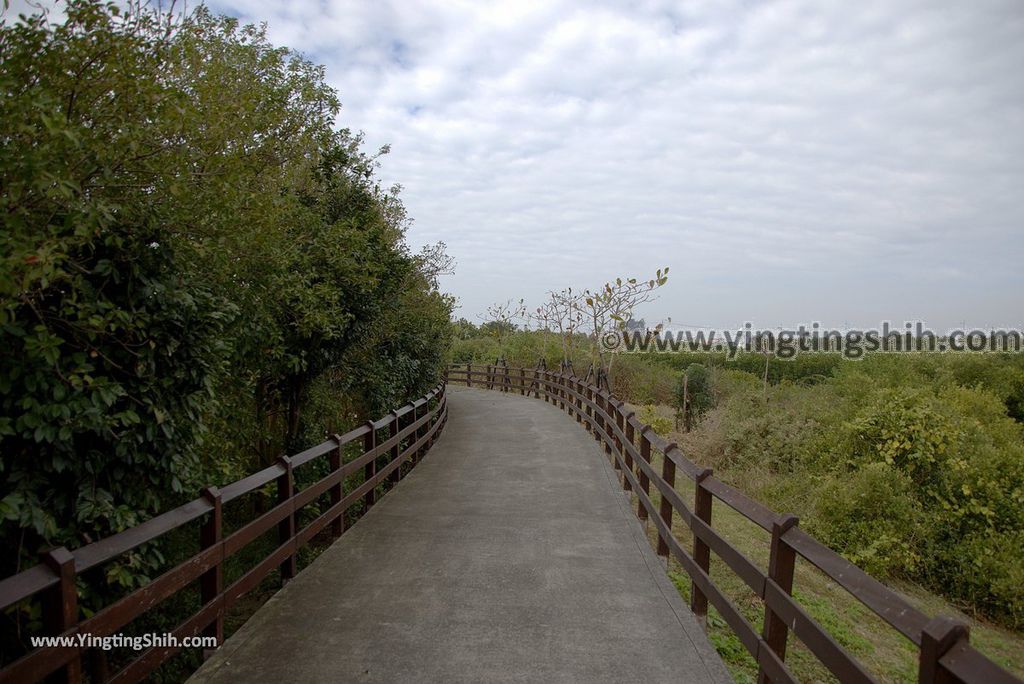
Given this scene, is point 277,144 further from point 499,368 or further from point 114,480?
point 499,368

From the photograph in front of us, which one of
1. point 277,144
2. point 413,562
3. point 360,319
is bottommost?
point 413,562

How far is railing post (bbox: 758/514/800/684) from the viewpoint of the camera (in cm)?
350

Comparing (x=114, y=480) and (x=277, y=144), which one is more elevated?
(x=277, y=144)

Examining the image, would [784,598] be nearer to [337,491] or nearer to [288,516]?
[288,516]

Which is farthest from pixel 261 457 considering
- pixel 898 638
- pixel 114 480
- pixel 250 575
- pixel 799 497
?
pixel 799 497

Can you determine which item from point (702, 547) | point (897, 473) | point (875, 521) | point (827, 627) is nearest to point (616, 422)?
point (875, 521)

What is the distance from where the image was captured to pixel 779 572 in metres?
3.54

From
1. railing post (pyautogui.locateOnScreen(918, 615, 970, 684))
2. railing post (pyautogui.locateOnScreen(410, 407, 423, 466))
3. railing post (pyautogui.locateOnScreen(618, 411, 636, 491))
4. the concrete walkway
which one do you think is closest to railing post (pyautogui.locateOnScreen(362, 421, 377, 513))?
the concrete walkway

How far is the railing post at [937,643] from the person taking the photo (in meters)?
2.19

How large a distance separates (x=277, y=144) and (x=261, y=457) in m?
3.95

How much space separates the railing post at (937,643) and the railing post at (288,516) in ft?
14.3

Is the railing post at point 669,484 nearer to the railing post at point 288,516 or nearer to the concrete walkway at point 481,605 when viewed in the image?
the concrete walkway at point 481,605

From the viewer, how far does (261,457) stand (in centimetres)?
890

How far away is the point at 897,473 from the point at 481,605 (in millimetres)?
9087
